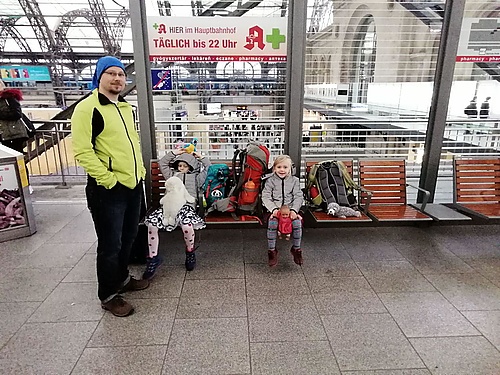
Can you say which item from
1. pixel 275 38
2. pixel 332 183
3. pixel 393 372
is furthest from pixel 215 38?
pixel 393 372

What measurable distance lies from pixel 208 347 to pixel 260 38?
128 inches

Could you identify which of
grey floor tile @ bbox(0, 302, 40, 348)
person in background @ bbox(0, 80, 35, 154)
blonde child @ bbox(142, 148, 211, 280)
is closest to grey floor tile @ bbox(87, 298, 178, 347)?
blonde child @ bbox(142, 148, 211, 280)

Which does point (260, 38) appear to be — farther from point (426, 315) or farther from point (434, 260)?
point (426, 315)

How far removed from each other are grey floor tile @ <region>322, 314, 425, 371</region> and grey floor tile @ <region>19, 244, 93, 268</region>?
2.71 m

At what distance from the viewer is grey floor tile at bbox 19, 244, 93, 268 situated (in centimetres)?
Result: 349

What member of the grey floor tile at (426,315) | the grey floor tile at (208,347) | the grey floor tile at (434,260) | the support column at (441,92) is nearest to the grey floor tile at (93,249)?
the grey floor tile at (208,347)

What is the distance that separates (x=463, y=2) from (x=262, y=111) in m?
2.65

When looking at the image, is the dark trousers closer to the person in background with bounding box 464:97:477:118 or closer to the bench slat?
the bench slat

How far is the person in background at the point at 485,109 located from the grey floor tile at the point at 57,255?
18.1 feet

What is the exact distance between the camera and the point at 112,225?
2.57 metres

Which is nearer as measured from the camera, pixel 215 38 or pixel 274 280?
pixel 274 280

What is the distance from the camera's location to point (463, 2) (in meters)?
3.92

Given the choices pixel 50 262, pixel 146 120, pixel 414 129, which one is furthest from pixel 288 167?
pixel 50 262

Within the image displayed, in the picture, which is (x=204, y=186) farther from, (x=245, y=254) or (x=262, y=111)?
(x=262, y=111)
